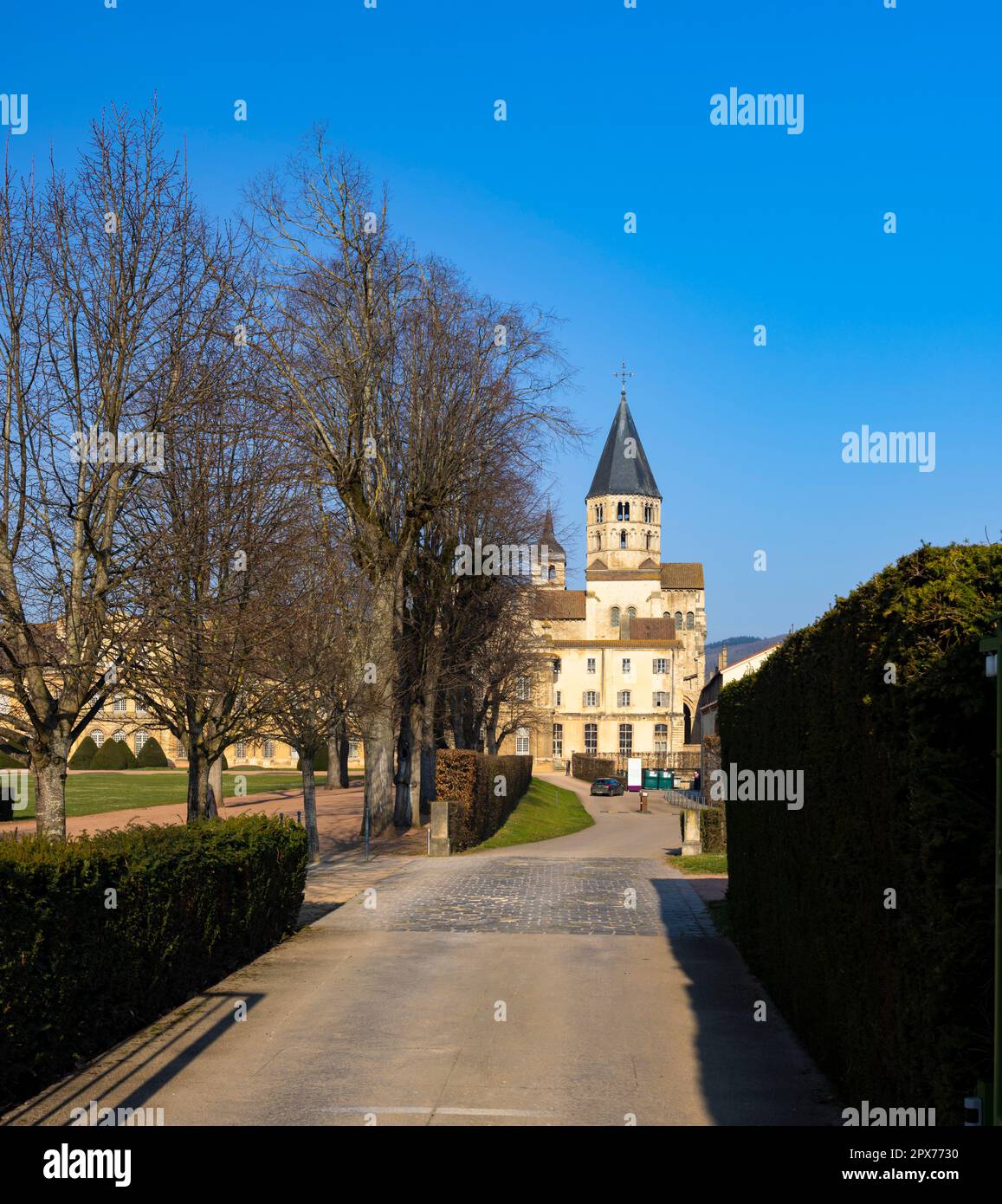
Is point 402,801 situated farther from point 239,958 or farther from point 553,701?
point 553,701

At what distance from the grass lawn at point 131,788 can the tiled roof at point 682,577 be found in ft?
169

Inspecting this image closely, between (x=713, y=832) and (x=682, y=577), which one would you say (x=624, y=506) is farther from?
(x=713, y=832)

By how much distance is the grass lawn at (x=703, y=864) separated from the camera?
75.8ft

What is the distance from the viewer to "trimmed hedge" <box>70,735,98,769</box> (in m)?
71.4

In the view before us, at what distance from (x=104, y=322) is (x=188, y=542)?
9.01 feet

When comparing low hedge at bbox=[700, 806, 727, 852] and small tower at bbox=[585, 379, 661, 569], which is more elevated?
small tower at bbox=[585, 379, 661, 569]

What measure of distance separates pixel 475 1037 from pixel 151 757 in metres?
67.9

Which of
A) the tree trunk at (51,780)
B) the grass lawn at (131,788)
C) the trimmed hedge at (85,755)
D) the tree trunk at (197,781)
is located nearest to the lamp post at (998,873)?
the tree trunk at (51,780)

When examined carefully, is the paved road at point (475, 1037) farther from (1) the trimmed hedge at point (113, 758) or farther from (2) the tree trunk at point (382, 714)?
(1) the trimmed hedge at point (113, 758)

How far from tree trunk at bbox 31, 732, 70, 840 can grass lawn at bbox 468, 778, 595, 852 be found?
50.6ft

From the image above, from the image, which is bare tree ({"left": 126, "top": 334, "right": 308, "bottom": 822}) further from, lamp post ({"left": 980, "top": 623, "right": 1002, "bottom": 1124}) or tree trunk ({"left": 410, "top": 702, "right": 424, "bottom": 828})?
tree trunk ({"left": 410, "top": 702, "right": 424, "bottom": 828})

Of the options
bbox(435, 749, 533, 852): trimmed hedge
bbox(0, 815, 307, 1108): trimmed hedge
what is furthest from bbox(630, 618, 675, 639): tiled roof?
bbox(0, 815, 307, 1108): trimmed hedge

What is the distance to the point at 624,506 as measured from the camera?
4845 inches

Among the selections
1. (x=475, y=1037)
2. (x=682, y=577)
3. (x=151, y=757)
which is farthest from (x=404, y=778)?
(x=682, y=577)
